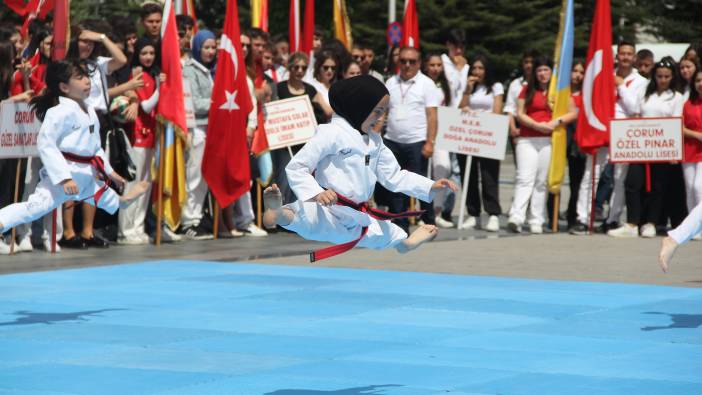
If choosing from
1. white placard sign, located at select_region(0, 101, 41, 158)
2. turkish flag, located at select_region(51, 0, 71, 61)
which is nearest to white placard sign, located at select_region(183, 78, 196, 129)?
white placard sign, located at select_region(0, 101, 41, 158)

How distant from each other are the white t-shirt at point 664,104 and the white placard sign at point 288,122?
422cm

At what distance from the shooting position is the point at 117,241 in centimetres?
1490

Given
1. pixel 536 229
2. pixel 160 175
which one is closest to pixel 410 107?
pixel 536 229

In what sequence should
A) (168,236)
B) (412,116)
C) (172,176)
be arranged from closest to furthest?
(172,176) < (168,236) < (412,116)

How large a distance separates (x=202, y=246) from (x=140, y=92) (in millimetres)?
1895

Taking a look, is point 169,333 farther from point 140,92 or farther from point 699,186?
point 699,186

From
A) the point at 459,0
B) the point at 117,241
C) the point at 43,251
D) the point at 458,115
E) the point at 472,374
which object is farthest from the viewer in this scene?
the point at 459,0

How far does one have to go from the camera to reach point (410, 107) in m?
15.7

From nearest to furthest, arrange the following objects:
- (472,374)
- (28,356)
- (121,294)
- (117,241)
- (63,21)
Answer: (472,374) → (28,356) → (121,294) → (63,21) → (117,241)

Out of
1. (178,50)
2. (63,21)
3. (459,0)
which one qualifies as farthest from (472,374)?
Result: (459,0)

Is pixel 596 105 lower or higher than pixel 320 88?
lower

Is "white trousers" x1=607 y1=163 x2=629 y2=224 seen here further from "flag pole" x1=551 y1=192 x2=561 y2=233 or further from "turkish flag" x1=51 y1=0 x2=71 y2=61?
"turkish flag" x1=51 y1=0 x2=71 y2=61

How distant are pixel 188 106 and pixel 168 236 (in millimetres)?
Result: 1560

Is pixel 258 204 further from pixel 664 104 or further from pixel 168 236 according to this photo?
pixel 664 104
